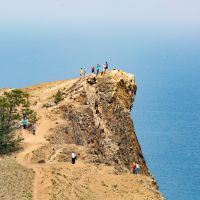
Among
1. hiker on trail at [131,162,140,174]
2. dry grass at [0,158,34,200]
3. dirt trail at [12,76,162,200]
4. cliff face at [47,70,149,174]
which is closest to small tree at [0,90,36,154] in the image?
dirt trail at [12,76,162,200]

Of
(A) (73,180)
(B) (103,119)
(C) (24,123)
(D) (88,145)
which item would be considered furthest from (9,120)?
(A) (73,180)

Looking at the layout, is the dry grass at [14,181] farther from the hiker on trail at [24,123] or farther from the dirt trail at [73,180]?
the hiker on trail at [24,123]

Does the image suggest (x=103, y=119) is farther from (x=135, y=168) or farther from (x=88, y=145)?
(x=135, y=168)

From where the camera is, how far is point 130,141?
6725 centimetres

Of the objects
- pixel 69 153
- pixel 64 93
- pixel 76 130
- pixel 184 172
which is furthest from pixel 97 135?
pixel 184 172

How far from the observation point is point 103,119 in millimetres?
67500

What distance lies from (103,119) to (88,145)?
208 inches

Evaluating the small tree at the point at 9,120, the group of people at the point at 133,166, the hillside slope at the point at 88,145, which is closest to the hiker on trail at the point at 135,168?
the group of people at the point at 133,166

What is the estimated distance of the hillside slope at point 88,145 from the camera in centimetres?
5200

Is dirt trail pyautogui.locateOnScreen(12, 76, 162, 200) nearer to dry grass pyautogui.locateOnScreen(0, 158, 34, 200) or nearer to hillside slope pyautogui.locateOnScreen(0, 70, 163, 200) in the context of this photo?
hillside slope pyautogui.locateOnScreen(0, 70, 163, 200)

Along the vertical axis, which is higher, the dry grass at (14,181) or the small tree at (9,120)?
the small tree at (9,120)

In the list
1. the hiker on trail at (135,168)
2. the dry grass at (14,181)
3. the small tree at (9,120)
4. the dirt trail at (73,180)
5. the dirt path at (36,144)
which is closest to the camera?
the dry grass at (14,181)

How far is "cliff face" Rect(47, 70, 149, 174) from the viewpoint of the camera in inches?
2518

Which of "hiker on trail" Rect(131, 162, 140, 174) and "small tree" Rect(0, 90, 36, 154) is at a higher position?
"small tree" Rect(0, 90, 36, 154)
